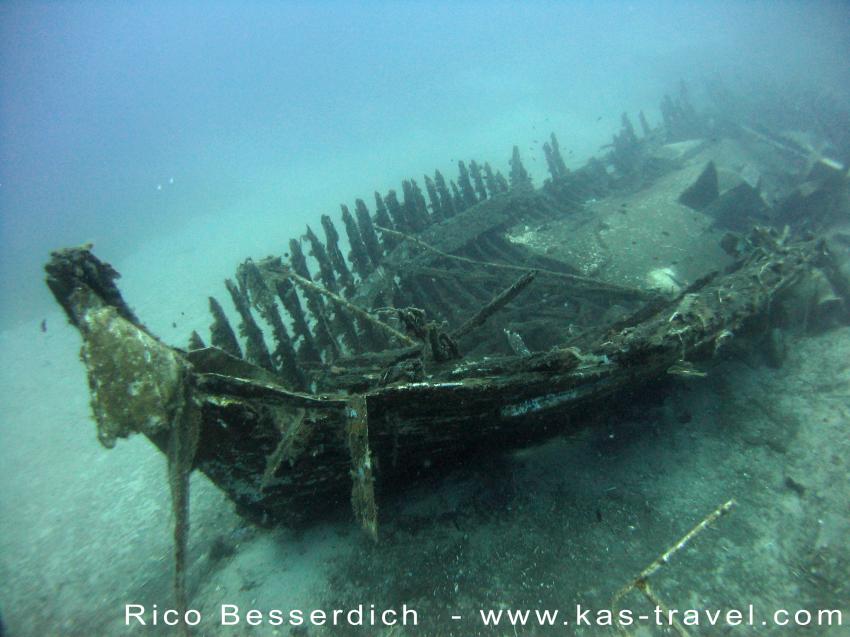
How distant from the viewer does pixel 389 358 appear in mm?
4316

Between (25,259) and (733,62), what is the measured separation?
102m

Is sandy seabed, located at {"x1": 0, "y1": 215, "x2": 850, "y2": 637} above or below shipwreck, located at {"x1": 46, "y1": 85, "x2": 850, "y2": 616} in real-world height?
below

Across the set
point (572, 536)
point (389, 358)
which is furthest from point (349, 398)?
point (572, 536)

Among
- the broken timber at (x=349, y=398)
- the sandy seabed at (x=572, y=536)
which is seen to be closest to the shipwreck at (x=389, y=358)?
the broken timber at (x=349, y=398)

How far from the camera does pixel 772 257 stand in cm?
575

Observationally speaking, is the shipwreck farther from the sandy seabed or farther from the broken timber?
the sandy seabed

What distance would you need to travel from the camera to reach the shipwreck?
279 centimetres

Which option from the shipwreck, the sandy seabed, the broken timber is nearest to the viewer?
the broken timber

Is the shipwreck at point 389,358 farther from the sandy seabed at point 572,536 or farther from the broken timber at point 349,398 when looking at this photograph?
the sandy seabed at point 572,536

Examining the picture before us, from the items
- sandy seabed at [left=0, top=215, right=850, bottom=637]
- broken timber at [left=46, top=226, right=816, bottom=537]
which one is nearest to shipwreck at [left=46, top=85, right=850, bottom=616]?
broken timber at [left=46, top=226, right=816, bottom=537]

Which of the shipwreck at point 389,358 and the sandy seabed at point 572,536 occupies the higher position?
the shipwreck at point 389,358

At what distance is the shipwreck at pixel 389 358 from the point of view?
2.79 meters

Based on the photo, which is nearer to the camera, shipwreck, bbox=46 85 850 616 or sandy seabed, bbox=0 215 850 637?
shipwreck, bbox=46 85 850 616

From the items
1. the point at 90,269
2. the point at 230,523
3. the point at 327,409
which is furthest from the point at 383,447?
the point at 230,523
